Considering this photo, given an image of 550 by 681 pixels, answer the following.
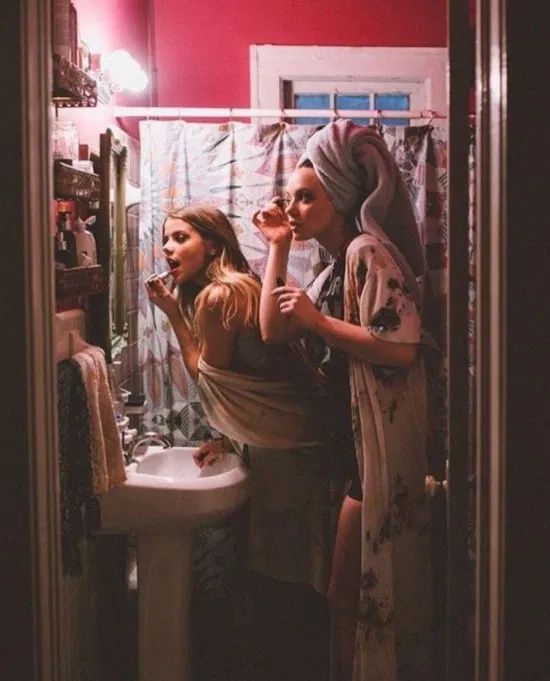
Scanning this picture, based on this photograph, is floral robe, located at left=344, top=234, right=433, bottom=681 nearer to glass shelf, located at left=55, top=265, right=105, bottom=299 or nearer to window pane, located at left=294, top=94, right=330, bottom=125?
glass shelf, located at left=55, top=265, right=105, bottom=299

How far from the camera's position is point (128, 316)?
304cm

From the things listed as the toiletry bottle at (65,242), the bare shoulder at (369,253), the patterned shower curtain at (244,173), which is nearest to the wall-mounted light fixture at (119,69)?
the patterned shower curtain at (244,173)

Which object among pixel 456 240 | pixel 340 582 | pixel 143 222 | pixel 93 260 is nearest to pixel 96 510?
pixel 93 260

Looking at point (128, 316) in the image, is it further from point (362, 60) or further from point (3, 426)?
point (3, 426)

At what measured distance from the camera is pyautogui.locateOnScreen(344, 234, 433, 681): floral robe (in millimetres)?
2324

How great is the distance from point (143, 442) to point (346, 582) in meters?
0.76

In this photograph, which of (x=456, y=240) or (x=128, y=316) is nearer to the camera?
(x=456, y=240)

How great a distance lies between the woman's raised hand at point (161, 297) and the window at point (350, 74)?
126cm

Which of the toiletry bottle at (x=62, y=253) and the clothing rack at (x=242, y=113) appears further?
the clothing rack at (x=242, y=113)

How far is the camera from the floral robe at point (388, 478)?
2.32 metres

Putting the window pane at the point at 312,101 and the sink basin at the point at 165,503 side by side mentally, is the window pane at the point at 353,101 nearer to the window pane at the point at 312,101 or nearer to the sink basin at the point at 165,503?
the window pane at the point at 312,101

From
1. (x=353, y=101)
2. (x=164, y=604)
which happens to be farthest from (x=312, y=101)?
(x=164, y=604)

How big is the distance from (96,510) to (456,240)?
109cm

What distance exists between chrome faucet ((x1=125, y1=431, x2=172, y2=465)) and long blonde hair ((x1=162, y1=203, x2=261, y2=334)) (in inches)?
14.1
